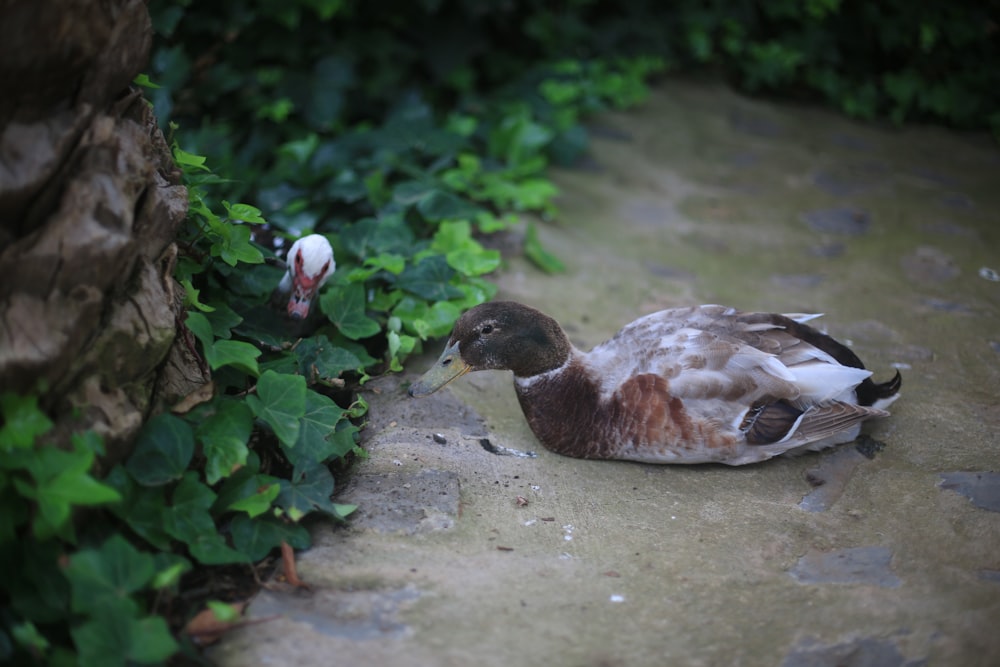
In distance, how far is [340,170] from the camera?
16.1ft

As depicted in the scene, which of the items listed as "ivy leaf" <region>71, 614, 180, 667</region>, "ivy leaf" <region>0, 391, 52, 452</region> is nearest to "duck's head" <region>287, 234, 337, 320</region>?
"ivy leaf" <region>0, 391, 52, 452</region>

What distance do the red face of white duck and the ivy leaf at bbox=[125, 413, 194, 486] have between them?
1182 mm

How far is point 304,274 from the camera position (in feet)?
12.0

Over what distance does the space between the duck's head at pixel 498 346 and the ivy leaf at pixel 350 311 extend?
37cm

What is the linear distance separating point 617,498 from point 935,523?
99cm

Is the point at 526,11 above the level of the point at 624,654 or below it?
above

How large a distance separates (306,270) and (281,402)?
1.06 metres

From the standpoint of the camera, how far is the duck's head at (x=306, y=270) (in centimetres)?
364

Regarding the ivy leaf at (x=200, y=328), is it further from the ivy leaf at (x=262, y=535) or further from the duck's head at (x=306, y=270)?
the duck's head at (x=306, y=270)

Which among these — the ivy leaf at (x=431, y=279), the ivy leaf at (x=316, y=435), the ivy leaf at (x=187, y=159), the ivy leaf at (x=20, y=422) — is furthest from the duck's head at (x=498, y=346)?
the ivy leaf at (x=20, y=422)

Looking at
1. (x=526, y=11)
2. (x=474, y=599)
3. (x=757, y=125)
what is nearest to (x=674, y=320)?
(x=474, y=599)

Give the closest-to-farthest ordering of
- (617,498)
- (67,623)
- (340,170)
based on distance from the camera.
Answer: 1. (67,623)
2. (617,498)
3. (340,170)

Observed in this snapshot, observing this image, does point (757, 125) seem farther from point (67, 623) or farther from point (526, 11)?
point (67, 623)

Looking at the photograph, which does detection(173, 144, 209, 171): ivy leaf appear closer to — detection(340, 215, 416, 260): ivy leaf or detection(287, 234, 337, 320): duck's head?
detection(287, 234, 337, 320): duck's head
